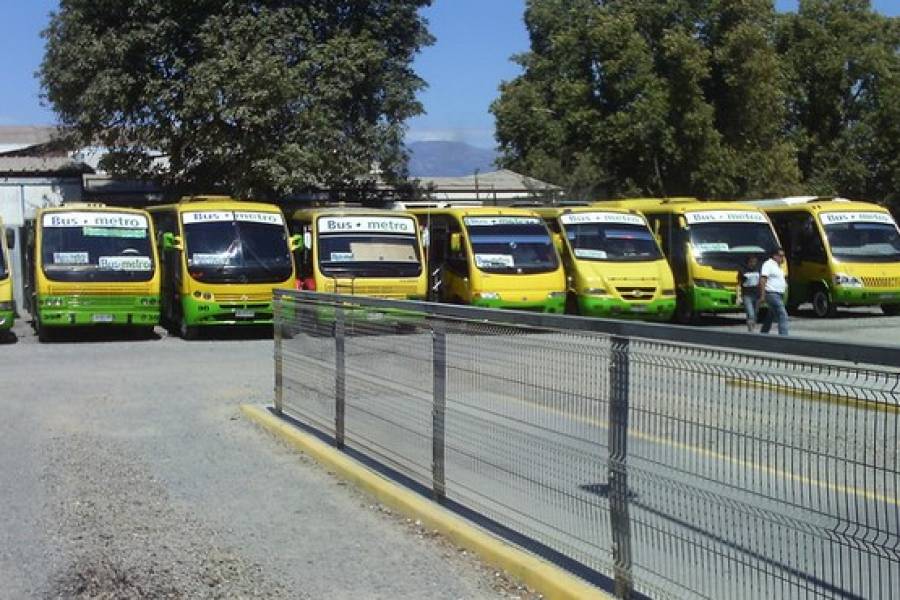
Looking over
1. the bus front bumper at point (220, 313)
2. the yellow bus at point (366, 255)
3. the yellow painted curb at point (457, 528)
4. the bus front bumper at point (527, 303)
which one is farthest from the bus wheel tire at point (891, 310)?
the yellow painted curb at point (457, 528)

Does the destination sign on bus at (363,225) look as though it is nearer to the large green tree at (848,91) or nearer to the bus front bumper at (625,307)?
the bus front bumper at (625,307)

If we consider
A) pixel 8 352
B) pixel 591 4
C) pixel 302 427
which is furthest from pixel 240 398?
pixel 591 4

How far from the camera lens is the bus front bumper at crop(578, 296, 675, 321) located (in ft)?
71.6

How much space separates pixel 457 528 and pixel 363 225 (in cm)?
1584

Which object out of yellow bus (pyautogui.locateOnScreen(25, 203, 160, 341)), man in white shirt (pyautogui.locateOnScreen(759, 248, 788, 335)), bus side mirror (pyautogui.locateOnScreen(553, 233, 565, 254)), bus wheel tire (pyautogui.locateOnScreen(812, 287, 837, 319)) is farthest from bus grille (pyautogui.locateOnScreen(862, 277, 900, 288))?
yellow bus (pyautogui.locateOnScreen(25, 203, 160, 341))

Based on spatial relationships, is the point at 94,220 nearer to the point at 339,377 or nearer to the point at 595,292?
the point at 595,292

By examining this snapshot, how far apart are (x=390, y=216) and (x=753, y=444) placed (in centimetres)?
1836

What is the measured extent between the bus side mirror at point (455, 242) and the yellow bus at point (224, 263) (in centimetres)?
342

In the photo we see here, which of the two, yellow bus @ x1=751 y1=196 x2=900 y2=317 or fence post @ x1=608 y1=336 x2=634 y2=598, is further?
yellow bus @ x1=751 y1=196 x2=900 y2=317

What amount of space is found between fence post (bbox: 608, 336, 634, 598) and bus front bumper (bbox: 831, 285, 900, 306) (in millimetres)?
20674

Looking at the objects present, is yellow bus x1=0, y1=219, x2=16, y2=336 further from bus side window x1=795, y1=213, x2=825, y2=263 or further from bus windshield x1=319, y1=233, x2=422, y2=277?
bus side window x1=795, y1=213, x2=825, y2=263

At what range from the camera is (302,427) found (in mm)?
10148

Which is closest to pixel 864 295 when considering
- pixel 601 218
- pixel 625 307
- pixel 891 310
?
pixel 891 310

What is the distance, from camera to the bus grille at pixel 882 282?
24125 millimetres
